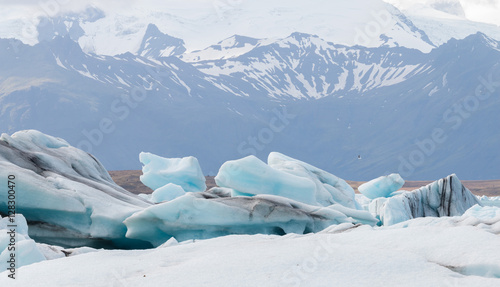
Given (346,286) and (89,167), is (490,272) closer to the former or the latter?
(346,286)

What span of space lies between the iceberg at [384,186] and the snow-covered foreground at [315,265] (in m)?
32.6

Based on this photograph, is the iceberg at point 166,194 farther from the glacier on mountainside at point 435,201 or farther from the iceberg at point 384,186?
the iceberg at point 384,186

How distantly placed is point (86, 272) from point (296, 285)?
377cm

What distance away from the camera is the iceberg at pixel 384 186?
42.9 meters

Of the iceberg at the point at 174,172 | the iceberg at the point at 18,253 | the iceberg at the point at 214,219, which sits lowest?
the iceberg at the point at 18,253

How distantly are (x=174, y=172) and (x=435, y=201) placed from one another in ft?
51.8

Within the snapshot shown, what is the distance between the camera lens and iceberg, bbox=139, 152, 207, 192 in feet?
118

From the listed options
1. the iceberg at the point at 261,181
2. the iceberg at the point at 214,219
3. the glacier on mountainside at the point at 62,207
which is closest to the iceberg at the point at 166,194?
the iceberg at the point at 261,181

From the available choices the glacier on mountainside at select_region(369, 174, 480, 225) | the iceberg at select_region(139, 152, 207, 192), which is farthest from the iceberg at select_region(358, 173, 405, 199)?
the iceberg at select_region(139, 152, 207, 192)

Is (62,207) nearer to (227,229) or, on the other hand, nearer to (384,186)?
(227,229)

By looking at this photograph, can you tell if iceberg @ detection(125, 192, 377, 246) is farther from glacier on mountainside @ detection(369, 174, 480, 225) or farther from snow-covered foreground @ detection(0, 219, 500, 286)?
glacier on mountainside @ detection(369, 174, 480, 225)

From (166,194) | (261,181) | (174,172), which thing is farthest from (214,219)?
(174,172)

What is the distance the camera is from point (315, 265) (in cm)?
934

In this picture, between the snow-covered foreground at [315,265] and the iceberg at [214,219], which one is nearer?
the snow-covered foreground at [315,265]
